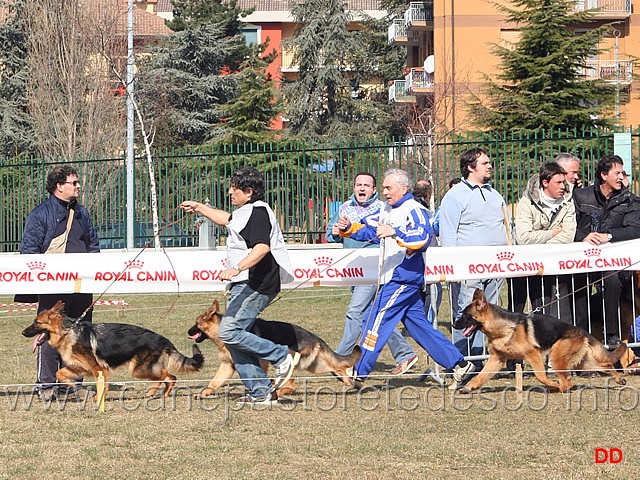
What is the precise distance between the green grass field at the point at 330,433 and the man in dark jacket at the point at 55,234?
0.26m

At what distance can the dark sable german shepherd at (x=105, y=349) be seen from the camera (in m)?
8.00

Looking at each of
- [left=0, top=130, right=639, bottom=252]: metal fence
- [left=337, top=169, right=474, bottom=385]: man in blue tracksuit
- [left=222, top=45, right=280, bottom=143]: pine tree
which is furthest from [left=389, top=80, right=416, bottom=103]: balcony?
[left=337, top=169, right=474, bottom=385]: man in blue tracksuit

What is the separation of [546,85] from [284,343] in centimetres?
2620

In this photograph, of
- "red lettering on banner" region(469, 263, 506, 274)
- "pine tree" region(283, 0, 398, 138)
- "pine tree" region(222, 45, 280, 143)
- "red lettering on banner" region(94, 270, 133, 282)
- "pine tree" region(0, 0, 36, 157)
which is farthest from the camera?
"pine tree" region(283, 0, 398, 138)

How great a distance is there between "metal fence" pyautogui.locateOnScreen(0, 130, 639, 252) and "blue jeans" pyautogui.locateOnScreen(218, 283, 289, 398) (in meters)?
11.1

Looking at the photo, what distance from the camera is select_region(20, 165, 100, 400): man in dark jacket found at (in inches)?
332

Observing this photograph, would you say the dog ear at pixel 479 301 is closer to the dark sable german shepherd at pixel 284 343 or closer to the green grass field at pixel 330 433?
the green grass field at pixel 330 433

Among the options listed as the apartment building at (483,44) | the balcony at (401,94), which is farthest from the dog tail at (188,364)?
the balcony at (401,94)

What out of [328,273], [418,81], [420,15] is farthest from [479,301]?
[420,15]

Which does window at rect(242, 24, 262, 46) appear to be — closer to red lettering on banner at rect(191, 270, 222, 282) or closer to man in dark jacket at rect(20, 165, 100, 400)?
red lettering on banner at rect(191, 270, 222, 282)

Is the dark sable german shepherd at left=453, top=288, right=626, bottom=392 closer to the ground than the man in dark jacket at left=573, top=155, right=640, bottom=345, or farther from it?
closer to the ground

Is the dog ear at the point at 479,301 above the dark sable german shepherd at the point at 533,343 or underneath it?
above

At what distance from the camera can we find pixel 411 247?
25.8 feet

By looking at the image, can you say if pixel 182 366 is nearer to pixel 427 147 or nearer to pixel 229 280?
pixel 229 280
